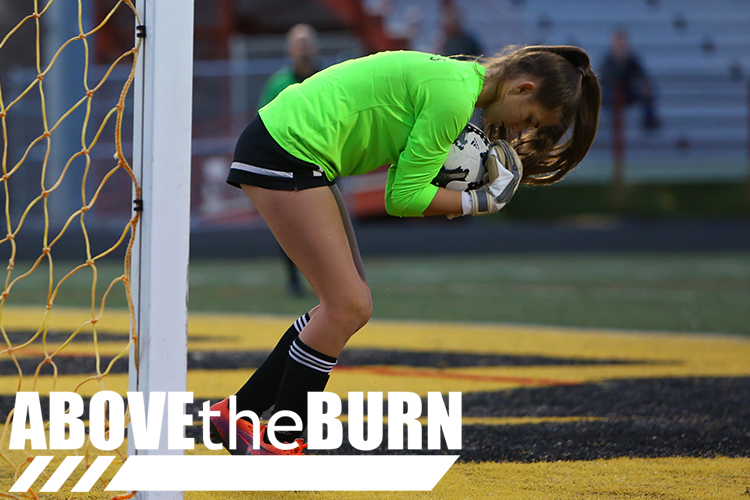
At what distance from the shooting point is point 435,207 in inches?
109

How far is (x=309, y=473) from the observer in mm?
2928

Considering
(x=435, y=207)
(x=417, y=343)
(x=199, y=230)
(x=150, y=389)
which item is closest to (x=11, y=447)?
(x=150, y=389)

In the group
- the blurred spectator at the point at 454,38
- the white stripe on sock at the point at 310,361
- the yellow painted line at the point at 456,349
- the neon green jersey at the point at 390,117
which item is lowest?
the yellow painted line at the point at 456,349

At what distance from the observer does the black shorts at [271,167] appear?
109 inches

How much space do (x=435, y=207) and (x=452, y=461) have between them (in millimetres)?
935

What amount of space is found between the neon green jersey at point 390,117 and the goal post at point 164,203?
0.41 m

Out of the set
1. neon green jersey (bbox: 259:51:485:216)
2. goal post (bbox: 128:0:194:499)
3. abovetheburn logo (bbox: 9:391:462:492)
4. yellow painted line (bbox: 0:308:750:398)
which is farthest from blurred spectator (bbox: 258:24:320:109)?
goal post (bbox: 128:0:194:499)

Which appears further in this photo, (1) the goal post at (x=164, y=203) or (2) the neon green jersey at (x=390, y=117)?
(2) the neon green jersey at (x=390, y=117)

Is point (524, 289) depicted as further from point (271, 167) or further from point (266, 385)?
point (271, 167)

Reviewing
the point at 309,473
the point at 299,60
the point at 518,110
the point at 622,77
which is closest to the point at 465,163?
the point at 518,110

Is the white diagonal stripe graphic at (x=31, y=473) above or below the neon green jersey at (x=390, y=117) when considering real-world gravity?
below

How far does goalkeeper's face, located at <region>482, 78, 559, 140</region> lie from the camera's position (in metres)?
2.78

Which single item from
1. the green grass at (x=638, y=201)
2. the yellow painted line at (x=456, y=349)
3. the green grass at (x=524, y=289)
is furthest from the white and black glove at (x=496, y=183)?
the green grass at (x=638, y=201)

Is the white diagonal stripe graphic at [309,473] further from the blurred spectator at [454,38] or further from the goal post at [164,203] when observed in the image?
the blurred spectator at [454,38]
